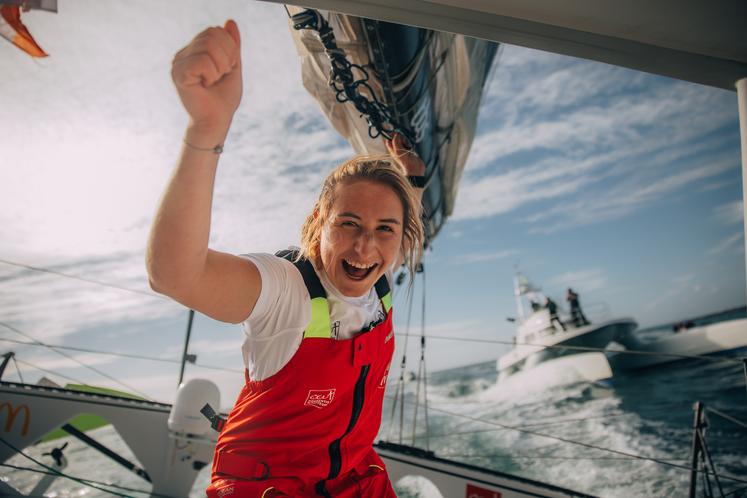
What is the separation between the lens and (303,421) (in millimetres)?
1000

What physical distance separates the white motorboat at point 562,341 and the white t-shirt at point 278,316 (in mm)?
14283

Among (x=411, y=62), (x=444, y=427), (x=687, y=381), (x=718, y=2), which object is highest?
(x=411, y=62)

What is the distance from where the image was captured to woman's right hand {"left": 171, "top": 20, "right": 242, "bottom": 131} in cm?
49

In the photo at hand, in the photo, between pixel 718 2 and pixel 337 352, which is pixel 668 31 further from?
pixel 337 352

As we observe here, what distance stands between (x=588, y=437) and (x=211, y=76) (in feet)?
42.8

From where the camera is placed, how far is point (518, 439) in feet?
36.0

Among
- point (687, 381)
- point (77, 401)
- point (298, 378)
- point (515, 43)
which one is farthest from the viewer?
point (687, 381)

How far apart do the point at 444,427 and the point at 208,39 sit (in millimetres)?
14273

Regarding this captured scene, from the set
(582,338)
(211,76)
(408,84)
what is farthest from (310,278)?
(582,338)

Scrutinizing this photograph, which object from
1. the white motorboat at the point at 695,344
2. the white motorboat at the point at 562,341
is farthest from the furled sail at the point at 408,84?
the white motorboat at the point at 695,344

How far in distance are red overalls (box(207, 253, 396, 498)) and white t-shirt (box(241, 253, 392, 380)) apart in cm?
3

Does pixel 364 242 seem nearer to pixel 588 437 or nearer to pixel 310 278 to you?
pixel 310 278

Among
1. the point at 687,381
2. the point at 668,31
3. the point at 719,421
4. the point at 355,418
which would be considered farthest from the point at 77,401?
the point at 687,381

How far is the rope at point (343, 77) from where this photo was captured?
→ 1732 millimetres
